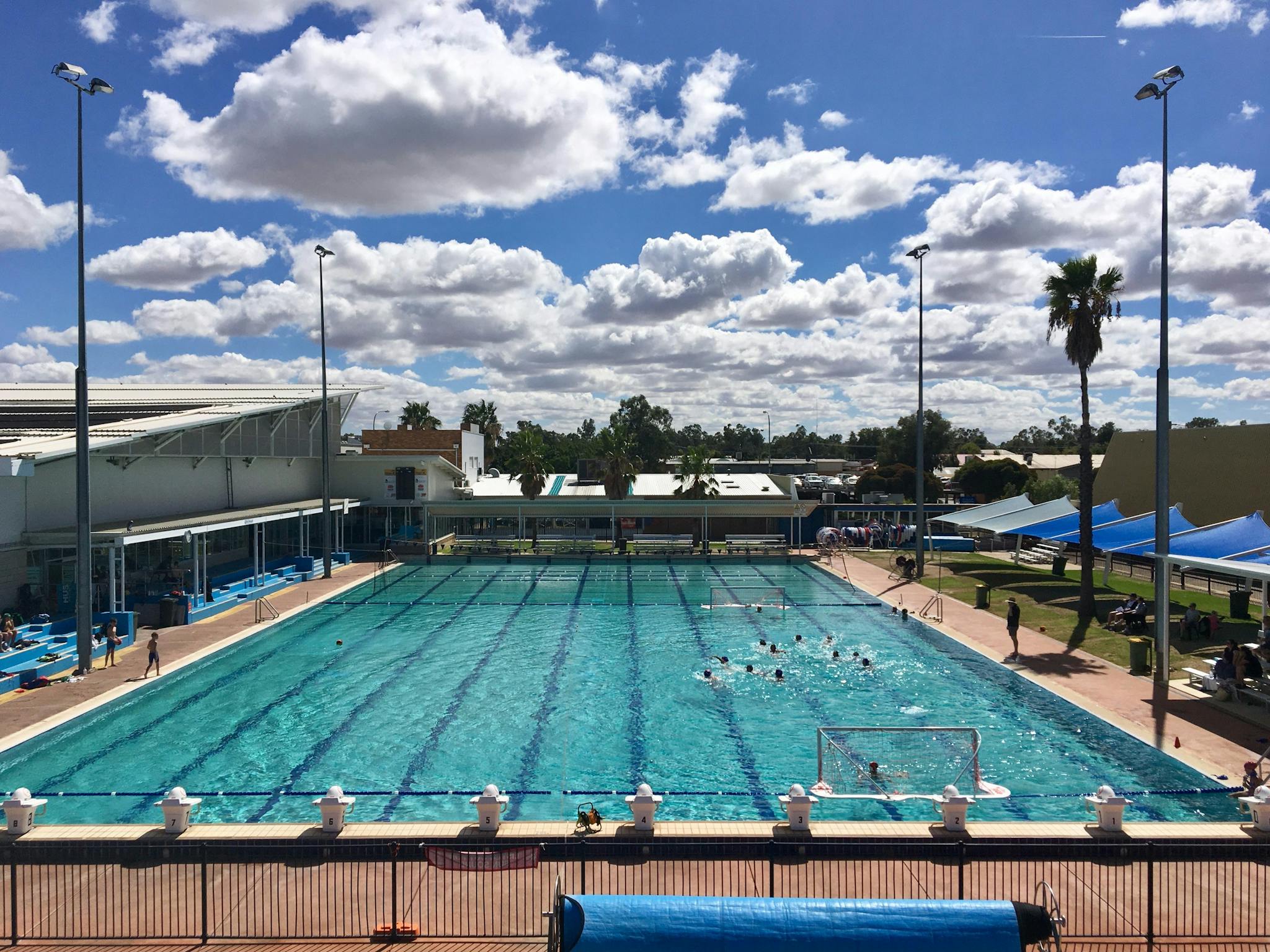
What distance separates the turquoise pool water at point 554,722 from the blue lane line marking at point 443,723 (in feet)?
0.19

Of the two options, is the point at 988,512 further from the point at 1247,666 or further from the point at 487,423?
the point at 487,423

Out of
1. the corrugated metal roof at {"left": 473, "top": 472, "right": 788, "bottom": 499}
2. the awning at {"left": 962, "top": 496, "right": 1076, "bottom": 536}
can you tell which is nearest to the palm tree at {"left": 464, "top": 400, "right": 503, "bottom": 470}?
the corrugated metal roof at {"left": 473, "top": 472, "right": 788, "bottom": 499}

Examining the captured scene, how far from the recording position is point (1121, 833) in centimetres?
929

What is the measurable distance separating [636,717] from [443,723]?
3684 mm

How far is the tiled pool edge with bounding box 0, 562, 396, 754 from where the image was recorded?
13.4 meters

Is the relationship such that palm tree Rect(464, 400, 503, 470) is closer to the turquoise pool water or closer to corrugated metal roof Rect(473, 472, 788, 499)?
corrugated metal roof Rect(473, 472, 788, 499)

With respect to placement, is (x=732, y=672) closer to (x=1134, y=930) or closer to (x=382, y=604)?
(x=1134, y=930)

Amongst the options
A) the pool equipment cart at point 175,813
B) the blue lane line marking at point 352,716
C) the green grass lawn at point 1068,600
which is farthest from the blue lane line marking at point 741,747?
the green grass lawn at point 1068,600

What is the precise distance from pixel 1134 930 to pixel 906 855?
2.09 m

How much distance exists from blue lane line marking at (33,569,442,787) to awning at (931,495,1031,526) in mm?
27297

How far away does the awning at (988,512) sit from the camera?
36.3 meters

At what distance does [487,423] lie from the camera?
264 ft

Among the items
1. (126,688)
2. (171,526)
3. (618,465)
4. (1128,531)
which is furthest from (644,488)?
(126,688)

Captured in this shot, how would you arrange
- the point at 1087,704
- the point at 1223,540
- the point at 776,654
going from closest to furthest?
the point at 1087,704 → the point at 1223,540 → the point at 776,654
